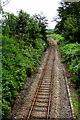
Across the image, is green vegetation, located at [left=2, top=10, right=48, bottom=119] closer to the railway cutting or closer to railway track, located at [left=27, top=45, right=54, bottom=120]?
the railway cutting

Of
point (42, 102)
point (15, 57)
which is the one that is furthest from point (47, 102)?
point (15, 57)

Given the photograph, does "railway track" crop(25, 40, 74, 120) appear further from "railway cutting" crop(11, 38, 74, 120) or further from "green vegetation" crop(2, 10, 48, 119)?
"green vegetation" crop(2, 10, 48, 119)

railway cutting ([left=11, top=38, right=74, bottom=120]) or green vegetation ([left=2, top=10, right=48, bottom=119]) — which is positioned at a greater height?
green vegetation ([left=2, top=10, right=48, bottom=119])

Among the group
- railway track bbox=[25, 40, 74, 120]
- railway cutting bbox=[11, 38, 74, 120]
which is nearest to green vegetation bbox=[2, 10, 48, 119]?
railway cutting bbox=[11, 38, 74, 120]

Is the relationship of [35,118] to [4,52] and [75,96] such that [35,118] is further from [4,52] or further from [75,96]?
[4,52]

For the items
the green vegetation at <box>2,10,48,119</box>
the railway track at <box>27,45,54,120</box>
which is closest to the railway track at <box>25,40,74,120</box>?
the railway track at <box>27,45,54,120</box>

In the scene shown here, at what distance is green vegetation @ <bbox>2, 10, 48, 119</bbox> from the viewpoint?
376 inches

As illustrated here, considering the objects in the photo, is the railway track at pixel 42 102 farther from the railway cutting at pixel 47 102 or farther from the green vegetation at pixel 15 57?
the green vegetation at pixel 15 57

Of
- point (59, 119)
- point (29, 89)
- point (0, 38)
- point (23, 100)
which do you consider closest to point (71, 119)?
point (59, 119)

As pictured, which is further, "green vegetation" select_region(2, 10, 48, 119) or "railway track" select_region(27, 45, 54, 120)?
"green vegetation" select_region(2, 10, 48, 119)

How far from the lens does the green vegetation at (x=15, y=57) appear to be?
956cm

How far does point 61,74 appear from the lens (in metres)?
15.8

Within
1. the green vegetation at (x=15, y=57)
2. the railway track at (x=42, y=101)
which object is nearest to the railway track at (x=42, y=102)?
the railway track at (x=42, y=101)

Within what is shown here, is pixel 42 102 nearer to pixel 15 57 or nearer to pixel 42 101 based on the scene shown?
pixel 42 101
